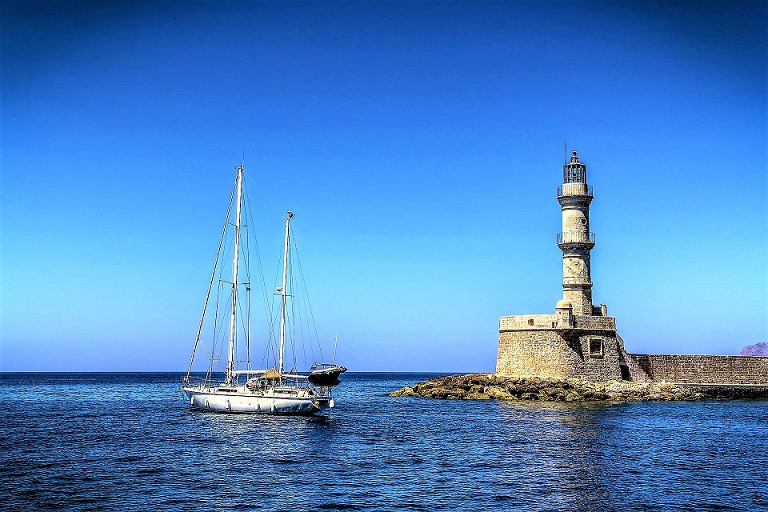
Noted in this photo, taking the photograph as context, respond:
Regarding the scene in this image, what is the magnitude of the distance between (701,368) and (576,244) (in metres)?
15.1

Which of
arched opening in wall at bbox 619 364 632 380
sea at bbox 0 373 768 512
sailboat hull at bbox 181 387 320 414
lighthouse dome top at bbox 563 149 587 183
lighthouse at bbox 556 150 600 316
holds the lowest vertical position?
sea at bbox 0 373 768 512

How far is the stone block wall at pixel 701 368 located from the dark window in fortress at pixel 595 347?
359 cm

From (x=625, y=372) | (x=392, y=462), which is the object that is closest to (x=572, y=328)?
(x=625, y=372)

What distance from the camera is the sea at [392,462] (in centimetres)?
1998

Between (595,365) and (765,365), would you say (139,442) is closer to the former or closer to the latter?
(595,365)

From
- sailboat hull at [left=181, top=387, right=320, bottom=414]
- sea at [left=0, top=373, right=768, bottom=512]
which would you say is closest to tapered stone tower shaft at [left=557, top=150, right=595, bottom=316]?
sea at [left=0, top=373, right=768, bottom=512]

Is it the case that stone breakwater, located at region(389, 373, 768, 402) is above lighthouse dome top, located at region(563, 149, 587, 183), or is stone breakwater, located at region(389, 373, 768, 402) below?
below

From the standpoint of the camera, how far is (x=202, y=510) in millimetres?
18641

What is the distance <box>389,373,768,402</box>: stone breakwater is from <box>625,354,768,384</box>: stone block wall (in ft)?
4.44

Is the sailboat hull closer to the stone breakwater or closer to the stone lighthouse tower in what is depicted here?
the stone breakwater

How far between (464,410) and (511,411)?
353cm

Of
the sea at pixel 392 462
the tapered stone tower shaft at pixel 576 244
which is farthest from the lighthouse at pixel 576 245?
the sea at pixel 392 462

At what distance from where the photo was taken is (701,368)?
57.9m

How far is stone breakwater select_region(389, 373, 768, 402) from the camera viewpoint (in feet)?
165
